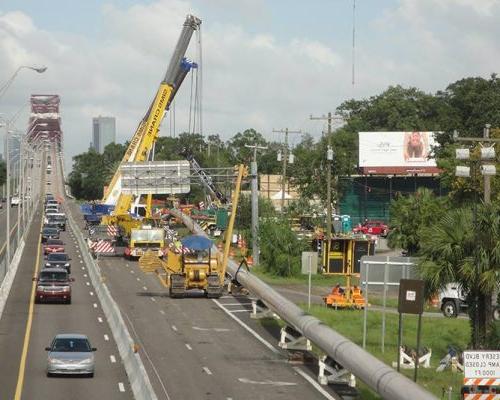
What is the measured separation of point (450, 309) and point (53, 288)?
17.3 m

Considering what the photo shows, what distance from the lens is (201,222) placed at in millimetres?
104188

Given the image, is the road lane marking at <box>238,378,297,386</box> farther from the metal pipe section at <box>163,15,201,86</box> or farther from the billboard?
the billboard

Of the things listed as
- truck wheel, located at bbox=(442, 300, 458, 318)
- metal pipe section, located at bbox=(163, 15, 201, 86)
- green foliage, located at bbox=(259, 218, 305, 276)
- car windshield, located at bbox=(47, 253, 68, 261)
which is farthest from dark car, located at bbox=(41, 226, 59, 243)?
truck wheel, located at bbox=(442, 300, 458, 318)

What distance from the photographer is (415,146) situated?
12019cm

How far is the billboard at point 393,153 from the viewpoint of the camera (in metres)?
120

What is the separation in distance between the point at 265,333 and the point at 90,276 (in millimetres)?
24758

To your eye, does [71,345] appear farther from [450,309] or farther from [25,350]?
[450,309]

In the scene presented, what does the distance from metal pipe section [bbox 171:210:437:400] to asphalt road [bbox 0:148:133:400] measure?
5458 millimetres

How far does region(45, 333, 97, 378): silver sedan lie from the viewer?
32.0m

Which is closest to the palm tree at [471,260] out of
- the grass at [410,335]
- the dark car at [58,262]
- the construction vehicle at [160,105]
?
the grass at [410,335]

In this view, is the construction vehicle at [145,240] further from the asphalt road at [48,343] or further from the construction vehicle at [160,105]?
the construction vehicle at [160,105]

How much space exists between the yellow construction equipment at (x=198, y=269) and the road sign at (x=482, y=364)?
31836 millimetres

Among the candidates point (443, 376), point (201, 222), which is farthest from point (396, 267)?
point (201, 222)

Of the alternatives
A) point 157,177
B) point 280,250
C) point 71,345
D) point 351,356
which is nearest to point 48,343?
point 71,345
